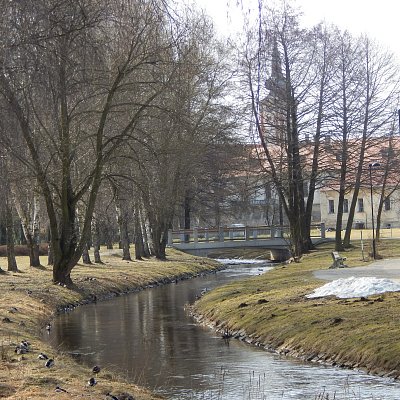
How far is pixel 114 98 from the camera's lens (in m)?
32.3

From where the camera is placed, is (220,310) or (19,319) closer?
(19,319)

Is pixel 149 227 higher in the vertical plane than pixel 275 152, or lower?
lower

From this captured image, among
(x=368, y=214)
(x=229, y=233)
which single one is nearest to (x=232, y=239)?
(x=229, y=233)

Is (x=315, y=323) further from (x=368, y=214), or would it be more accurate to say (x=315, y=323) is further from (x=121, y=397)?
(x=368, y=214)

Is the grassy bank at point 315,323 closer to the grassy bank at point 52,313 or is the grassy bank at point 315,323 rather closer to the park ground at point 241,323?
the park ground at point 241,323

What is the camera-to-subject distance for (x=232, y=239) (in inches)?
2502

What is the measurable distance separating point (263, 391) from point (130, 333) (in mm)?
8778

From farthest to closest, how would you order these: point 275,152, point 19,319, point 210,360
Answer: point 275,152
point 19,319
point 210,360

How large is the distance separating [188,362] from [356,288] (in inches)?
290

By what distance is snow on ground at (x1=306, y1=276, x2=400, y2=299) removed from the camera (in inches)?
874

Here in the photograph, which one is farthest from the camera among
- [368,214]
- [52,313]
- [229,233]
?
[368,214]

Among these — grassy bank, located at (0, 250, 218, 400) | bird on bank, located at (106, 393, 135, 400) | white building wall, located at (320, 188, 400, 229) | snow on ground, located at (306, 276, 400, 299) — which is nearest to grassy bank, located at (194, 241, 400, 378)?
snow on ground, located at (306, 276, 400, 299)

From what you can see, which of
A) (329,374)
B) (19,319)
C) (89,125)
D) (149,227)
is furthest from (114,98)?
(149,227)

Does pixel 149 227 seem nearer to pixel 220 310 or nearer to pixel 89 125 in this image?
pixel 89 125
